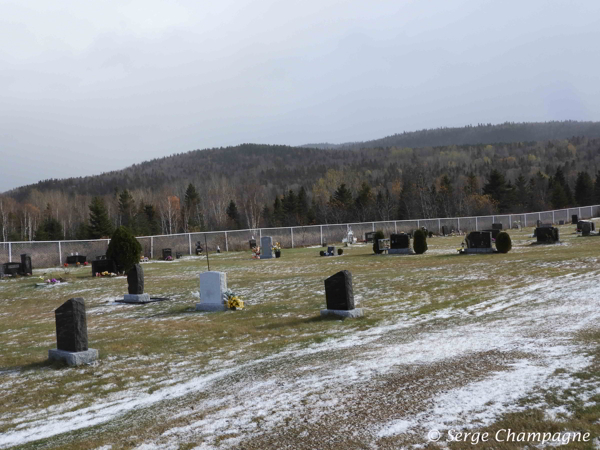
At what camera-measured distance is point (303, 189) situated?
9262 cm

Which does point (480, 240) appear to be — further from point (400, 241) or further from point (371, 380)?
point (371, 380)

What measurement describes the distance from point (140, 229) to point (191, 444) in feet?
231

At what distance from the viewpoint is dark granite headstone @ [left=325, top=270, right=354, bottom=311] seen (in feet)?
36.3

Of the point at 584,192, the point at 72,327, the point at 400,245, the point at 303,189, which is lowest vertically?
the point at 72,327

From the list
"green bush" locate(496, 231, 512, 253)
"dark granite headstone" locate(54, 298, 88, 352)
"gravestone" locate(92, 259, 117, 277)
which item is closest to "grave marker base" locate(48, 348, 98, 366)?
"dark granite headstone" locate(54, 298, 88, 352)

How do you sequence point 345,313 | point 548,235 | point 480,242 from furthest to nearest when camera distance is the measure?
point 548,235 → point 480,242 → point 345,313

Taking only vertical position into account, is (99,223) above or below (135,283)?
above

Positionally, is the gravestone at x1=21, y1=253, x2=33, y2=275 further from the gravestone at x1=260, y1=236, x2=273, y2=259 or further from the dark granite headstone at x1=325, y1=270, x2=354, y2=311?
the dark granite headstone at x1=325, y1=270, x2=354, y2=311

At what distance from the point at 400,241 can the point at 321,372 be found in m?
23.0

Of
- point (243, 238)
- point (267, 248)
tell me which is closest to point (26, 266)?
point (267, 248)

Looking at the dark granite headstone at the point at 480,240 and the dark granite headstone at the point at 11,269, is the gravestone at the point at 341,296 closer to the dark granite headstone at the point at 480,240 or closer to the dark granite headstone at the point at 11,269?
the dark granite headstone at the point at 480,240

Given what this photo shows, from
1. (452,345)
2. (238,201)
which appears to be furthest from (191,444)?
(238,201)

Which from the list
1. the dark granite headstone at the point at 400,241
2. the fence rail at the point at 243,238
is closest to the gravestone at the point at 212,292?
the dark granite headstone at the point at 400,241

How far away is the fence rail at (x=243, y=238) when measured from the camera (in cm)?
3262
